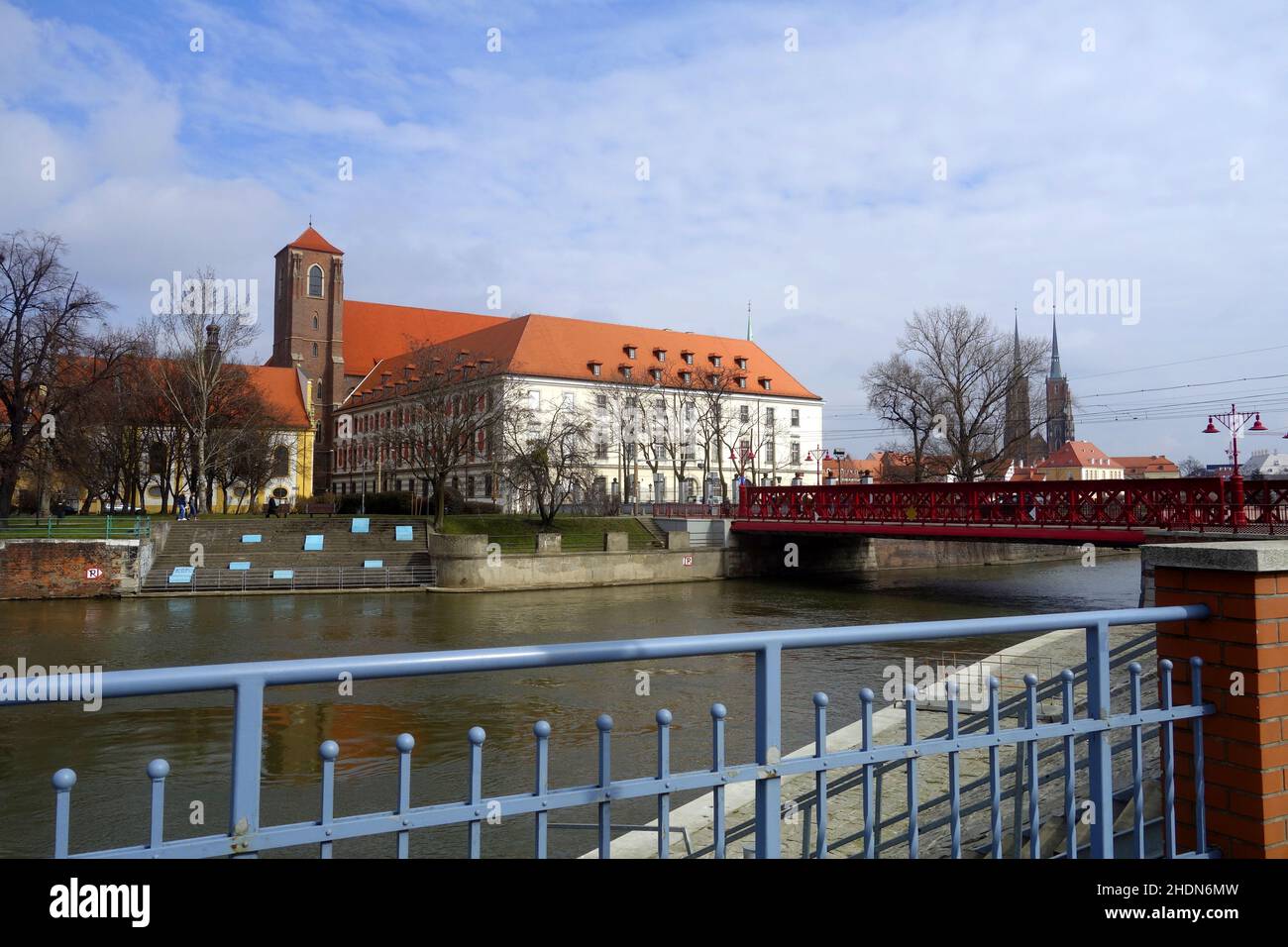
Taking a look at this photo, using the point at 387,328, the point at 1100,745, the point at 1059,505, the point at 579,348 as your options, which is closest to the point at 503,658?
the point at 1100,745

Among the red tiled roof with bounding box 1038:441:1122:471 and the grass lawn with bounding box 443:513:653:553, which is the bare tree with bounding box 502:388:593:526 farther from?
the red tiled roof with bounding box 1038:441:1122:471

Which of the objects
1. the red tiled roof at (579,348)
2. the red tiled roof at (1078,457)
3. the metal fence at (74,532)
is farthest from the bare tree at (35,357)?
the red tiled roof at (1078,457)

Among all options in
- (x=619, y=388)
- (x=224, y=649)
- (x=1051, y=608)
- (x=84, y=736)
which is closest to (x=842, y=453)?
(x=619, y=388)

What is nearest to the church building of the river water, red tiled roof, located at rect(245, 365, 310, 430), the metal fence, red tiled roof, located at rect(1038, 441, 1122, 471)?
red tiled roof, located at rect(245, 365, 310, 430)

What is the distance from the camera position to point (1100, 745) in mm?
3631

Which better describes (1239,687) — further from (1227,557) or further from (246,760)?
(246,760)

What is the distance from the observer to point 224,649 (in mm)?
21766

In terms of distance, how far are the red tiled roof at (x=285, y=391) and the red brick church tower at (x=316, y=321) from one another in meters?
1.95

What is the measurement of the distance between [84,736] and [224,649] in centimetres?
817

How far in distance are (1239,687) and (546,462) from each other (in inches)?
1732

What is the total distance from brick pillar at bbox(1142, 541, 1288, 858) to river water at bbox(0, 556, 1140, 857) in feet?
13.0

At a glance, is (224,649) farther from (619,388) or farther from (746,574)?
(619,388)

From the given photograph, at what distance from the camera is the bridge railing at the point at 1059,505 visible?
24953mm

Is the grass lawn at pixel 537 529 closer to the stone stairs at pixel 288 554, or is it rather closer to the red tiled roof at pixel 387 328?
the stone stairs at pixel 288 554
